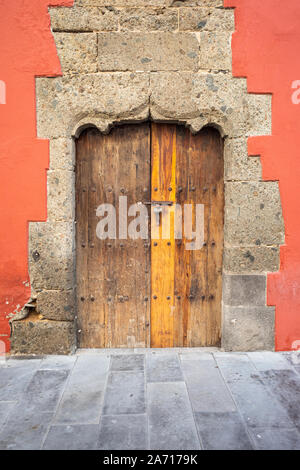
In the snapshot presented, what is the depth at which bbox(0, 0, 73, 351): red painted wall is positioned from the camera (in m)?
2.39

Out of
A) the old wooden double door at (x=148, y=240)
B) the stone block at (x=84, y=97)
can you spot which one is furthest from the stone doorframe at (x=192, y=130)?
the old wooden double door at (x=148, y=240)

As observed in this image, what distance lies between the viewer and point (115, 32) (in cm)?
243

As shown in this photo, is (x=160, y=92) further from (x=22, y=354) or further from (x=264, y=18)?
(x=22, y=354)

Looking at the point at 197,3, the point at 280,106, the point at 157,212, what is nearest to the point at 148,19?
the point at 197,3

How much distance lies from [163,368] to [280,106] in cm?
232

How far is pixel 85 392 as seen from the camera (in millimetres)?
2086

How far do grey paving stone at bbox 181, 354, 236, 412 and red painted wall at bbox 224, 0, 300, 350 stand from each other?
69cm

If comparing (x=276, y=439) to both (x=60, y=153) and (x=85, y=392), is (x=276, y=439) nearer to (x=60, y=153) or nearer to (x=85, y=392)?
(x=85, y=392)

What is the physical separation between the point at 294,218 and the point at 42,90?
2.33m

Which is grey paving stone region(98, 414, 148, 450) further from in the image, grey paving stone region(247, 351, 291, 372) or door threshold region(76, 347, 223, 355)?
grey paving stone region(247, 351, 291, 372)

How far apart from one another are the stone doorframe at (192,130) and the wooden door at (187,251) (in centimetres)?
12

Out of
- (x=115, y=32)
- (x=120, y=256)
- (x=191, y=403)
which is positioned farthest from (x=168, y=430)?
(x=115, y=32)
